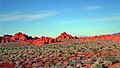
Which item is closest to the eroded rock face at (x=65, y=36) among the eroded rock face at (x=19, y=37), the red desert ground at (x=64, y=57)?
the eroded rock face at (x=19, y=37)

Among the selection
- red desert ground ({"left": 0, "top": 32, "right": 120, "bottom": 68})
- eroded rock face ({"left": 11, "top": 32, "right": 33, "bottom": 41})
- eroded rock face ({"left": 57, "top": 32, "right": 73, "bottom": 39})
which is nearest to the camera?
red desert ground ({"left": 0, "top": 32, "right": 120, "bottom": 68})

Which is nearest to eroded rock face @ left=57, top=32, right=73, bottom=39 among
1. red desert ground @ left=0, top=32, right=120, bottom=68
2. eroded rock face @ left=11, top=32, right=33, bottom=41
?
eroded rock face @ left=11, top=32, right=33, bottom=41

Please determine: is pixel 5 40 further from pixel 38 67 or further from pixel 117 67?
pixel 117 67

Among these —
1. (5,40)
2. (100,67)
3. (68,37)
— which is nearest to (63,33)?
(68,37)

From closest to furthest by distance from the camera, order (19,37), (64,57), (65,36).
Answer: (64,57) < (19,37) < (65,36)

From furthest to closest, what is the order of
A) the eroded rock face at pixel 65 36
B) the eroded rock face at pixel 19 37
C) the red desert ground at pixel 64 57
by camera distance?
the eroded rock face at pixel 65 36, the eroded rock face at pixel 19 37, the red desert ground at pixel 64 57

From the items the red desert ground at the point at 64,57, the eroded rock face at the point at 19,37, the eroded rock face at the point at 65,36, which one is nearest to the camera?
the red desert ground at the point at 64,57

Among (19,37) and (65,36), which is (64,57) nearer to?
(19,37)

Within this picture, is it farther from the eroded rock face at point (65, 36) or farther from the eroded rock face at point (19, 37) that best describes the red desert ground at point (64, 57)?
the eroded rock face at point (65, 36)

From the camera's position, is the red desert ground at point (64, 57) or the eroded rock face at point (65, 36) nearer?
the red desert ground at point (64, 57)

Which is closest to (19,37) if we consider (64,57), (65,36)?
(65,36)

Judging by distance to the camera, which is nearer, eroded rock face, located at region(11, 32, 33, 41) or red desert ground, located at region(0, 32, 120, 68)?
red desert ground, located at region(0, 32, 120, 68)

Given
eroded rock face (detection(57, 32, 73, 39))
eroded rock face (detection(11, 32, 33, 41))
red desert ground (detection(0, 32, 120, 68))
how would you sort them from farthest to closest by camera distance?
eroded rock face (detection(57, 32, 73, 39)) → eroded rock face (detection(11, 32, 33, 41)) → red desert ground (detection(0, 32, 120, 68))

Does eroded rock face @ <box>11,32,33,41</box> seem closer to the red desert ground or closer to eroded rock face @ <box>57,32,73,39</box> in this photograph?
eroded rock face @ <box>57,32,73,39</box>
